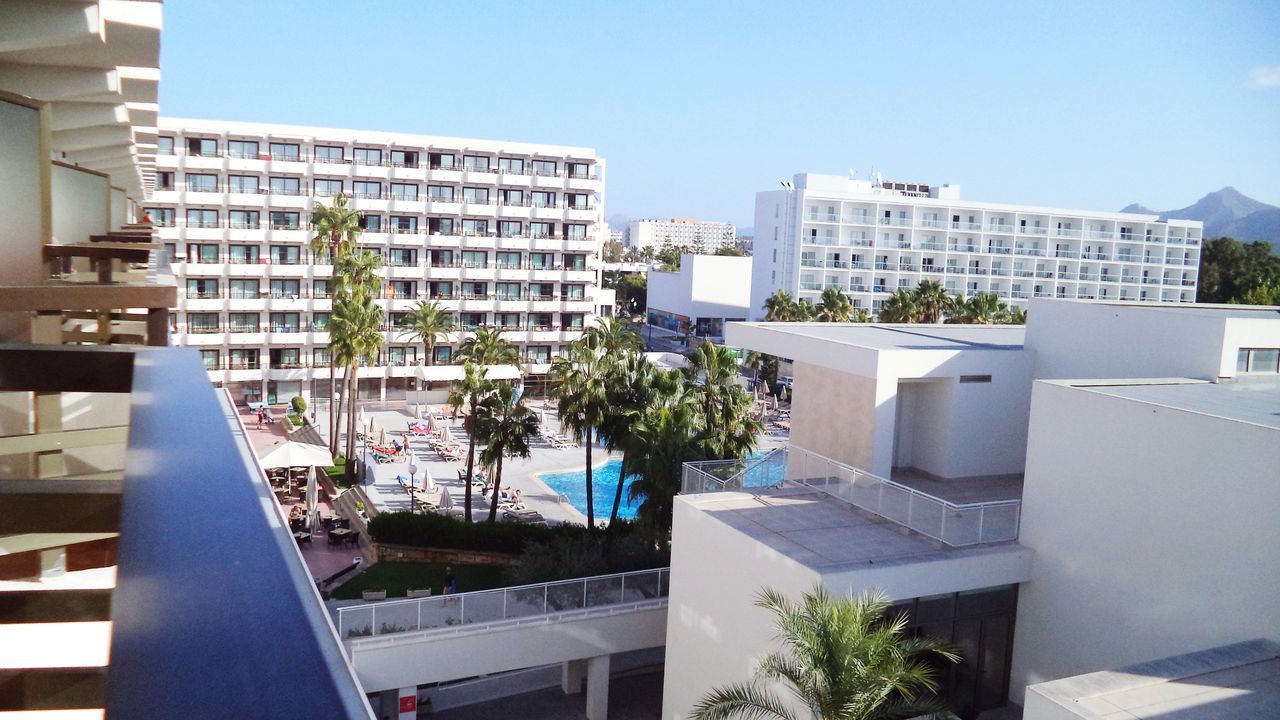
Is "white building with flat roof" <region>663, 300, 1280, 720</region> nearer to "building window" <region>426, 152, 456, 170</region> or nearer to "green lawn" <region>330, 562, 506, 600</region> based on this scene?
"green lawn" <region>330, 562, 506, 600</region>

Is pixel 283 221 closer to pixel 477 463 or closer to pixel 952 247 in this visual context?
pixel 477 463

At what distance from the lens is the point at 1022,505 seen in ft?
49.2

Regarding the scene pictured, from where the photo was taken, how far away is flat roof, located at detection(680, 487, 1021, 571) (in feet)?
45.2

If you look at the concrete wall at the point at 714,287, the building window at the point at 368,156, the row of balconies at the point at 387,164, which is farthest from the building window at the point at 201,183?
the concrete wall at the point at 714,287

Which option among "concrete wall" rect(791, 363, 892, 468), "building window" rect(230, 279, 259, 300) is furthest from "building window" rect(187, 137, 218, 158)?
"concrete wall" rect(791, 363, 892, 468)

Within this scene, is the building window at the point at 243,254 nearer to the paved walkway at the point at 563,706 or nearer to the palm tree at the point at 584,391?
the palm tree at the point at 584,391

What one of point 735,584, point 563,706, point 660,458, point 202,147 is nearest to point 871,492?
point 735,584

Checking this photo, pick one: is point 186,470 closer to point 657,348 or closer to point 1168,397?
point 1168,397

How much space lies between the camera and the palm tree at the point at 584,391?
2772cm

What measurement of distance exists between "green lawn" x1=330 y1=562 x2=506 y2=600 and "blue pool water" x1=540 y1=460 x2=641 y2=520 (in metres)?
8.26

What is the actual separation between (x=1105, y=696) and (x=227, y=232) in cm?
5230

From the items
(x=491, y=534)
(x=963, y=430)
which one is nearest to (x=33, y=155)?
(x=963, y=430)

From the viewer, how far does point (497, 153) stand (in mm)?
58625

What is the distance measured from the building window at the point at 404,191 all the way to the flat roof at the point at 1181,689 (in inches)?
2047
